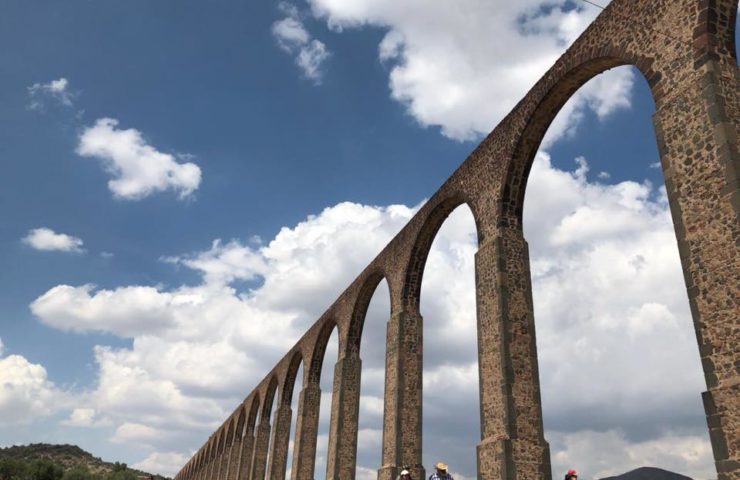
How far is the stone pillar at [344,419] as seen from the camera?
19.8 meters

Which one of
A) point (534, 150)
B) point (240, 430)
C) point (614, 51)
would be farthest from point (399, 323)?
point (240, 430)

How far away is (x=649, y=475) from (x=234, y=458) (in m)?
65.6

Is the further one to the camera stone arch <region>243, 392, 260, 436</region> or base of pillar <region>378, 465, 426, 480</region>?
stone arch <region>243, 392, 260, 436</region>

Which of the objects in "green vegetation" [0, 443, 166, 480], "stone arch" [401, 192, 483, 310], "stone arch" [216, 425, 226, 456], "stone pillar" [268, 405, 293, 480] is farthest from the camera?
"green vegetation" [0, 443, 166, 480]

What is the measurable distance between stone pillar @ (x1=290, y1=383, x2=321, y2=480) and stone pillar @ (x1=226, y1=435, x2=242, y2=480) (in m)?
14.8

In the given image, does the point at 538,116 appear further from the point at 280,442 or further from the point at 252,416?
the point at 252,416

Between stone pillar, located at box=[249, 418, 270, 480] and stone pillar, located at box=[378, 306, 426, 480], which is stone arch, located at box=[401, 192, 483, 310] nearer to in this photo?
stone pillar, located at box=[378, 306, 426, 480]

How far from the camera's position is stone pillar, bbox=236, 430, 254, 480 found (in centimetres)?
3628

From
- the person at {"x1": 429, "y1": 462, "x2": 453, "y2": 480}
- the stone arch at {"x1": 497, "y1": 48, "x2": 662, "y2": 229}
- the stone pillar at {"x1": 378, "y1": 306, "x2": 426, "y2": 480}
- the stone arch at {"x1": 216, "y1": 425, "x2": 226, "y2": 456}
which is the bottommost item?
the person at {"x1": 429, "y1": 462, "x2": 453, "y2": 480}

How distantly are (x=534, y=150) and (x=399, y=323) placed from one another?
645 centimetres

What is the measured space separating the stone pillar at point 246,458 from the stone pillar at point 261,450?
6.64 ft

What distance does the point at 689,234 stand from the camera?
26.7 feet

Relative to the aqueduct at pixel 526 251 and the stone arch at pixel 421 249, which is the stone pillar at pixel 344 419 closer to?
the aqueduct at pixel 526 251

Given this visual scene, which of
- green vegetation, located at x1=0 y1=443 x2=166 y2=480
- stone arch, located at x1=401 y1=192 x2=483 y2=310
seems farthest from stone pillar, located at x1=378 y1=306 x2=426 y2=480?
green vegetation, located at x1=0 y1=443 x2=166 y2=480
